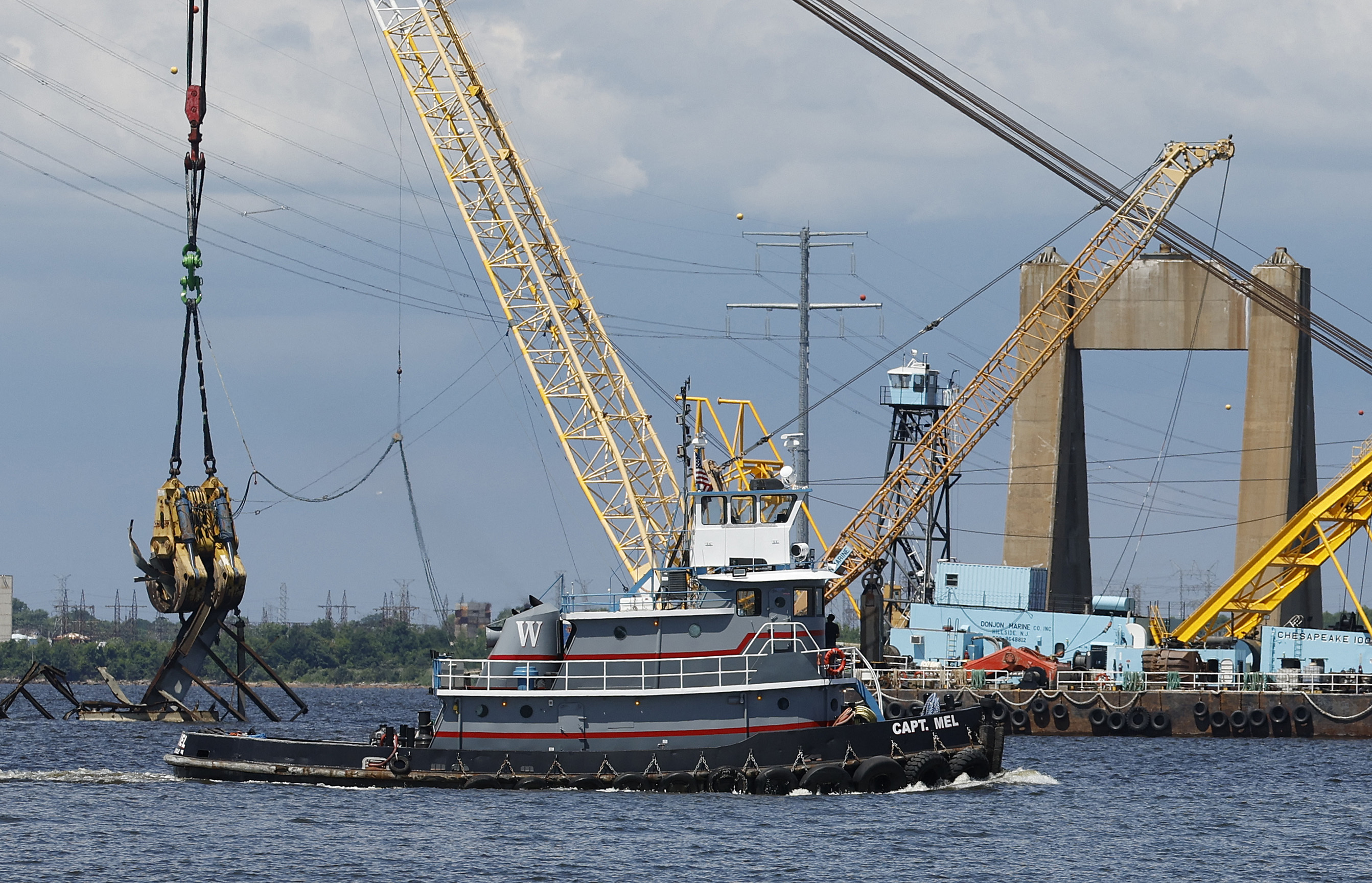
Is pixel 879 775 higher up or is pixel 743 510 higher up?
pixel 743 510

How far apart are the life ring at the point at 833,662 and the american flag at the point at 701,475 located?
15.2 feet

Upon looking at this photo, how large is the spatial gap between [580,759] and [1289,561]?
42.1m

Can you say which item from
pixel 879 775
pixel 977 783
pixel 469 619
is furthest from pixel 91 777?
pixel 469 619

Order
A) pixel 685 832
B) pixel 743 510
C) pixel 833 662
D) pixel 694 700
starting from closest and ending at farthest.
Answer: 1. pixel 685 832
2. pixel 694 700
3. pixel 833 662
4. pixel 743 510

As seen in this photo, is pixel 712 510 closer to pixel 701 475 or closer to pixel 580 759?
pixel 701 475

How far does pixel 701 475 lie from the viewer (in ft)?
137

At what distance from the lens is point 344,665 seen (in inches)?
7343

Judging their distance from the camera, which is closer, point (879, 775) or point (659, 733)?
point (659, 733)

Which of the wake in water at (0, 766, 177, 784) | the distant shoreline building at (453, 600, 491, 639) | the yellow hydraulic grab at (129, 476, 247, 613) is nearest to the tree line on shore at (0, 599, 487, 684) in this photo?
the distant shoreline building at (453, 600, 491, 639)

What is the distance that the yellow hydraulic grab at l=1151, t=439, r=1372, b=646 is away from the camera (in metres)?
69.9

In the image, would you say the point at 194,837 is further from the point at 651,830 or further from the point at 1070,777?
the point at 1070,777

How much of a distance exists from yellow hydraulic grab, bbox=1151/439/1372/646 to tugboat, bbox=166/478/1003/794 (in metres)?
34.0

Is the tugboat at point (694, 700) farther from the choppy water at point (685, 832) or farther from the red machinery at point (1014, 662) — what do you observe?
the red machinery at point (1014, 662)

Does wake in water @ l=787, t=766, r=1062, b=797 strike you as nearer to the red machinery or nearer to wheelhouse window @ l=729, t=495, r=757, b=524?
wheelhouse window @ l=729, t=495, r=757, b=524
